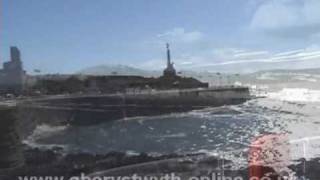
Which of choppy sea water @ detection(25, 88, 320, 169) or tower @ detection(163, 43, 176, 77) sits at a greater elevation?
tower @ detection(163, 43, 176, 77)

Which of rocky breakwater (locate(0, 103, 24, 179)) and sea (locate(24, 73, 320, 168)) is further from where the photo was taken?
rocky breakwater (locate(0, 103, 24, 179))

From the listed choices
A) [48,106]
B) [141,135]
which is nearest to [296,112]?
[141,135]

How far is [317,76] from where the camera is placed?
2.43m

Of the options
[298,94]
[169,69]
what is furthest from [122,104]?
[298,94]

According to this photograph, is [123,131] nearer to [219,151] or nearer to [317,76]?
[219,151]

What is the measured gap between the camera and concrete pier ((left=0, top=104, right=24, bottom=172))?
2.75 m

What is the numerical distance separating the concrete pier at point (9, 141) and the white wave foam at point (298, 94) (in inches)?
57.4

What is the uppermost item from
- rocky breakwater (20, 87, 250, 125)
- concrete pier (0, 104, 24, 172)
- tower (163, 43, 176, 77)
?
tower (163, 43, 176, 77)

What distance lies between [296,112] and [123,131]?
4.25ft

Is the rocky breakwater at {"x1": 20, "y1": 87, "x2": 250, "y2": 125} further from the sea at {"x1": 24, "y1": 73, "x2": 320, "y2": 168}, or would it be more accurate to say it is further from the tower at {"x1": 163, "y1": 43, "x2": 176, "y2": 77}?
the tower at {"x1": 163, "y1": 43, "x2": 176, "y2": 77}

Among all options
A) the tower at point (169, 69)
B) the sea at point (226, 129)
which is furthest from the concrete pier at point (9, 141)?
the tower at point (169, 69)

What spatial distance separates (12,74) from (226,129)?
1282 mm

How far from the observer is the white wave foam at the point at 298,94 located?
8.24ft

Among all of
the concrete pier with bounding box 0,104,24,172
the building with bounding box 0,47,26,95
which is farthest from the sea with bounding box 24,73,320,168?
the building with bounding box 0,47,26,95
